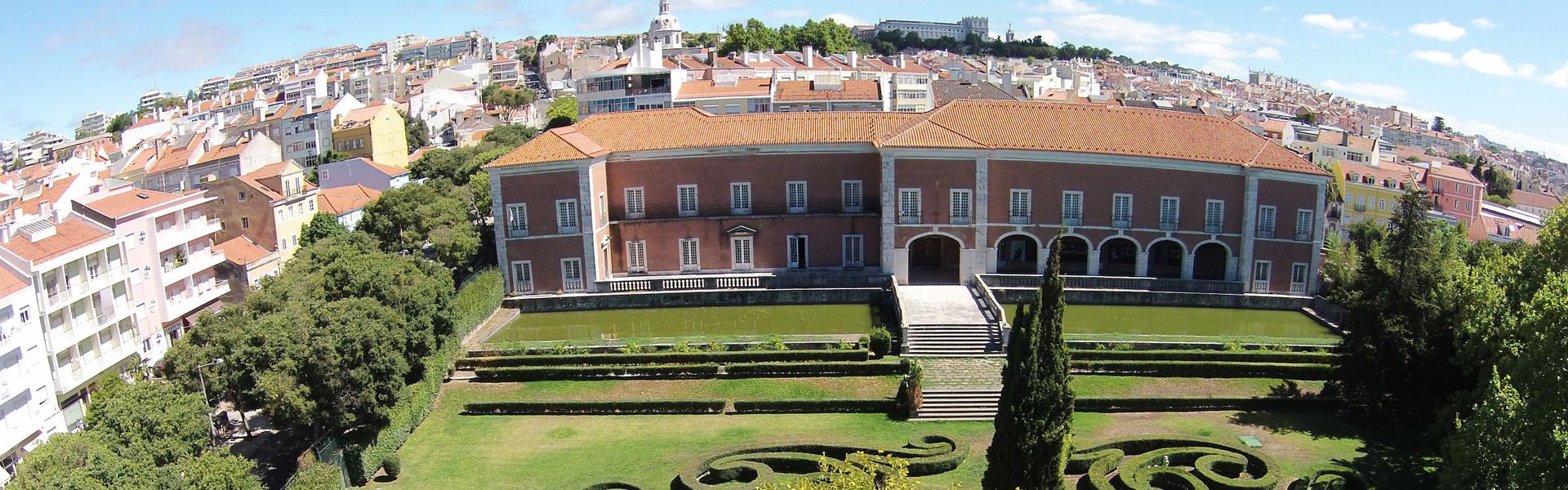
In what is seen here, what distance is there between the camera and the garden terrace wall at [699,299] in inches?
1513

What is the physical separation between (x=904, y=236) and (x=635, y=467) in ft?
58.1

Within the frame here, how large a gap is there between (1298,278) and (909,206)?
14736 mm

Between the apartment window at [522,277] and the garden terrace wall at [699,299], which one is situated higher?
the apartment window at [522,277]

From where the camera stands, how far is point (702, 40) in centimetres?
14675

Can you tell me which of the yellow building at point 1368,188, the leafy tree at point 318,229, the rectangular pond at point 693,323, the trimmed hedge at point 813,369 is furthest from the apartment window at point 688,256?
the yellow building at point 1368,188

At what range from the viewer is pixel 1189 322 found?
3606cm

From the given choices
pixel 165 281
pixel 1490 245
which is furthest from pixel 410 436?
pixel 1490 245

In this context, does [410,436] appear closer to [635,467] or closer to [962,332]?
[635,467]

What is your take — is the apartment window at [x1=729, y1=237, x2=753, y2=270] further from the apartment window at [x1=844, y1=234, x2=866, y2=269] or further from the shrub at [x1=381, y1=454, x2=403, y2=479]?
the shrub at [x1=381, y1=454, x2=403, y2=479]

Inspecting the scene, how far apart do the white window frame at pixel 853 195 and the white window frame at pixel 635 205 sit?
312 inches

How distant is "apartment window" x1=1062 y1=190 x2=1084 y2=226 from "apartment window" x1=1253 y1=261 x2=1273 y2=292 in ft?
21.7

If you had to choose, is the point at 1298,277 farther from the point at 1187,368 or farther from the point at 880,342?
the point at 880,342

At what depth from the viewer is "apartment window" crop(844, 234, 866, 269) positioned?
4128 centimetres

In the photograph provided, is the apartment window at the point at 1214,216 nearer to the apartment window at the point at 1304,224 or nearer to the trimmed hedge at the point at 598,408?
the apartment window at the point at 1304,224
